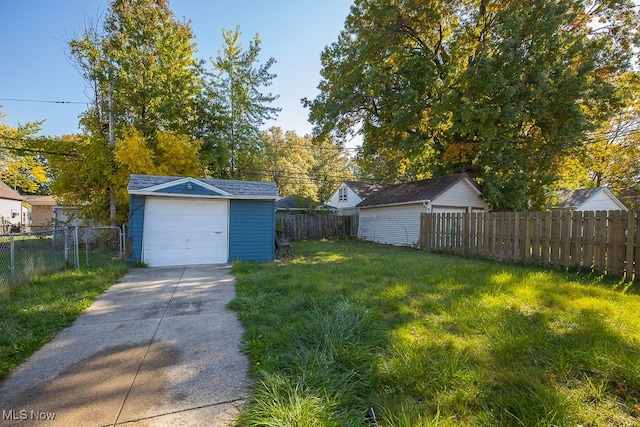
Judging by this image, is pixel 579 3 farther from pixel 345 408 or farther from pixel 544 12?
pixel 345 408

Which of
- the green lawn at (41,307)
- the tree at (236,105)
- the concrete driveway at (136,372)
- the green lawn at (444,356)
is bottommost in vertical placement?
the concrete driveway at (136,372)

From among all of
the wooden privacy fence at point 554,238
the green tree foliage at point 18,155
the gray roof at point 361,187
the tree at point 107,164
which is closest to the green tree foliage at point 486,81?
the wooden privacy fence at point 554,238

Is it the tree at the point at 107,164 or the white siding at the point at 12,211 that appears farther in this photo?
the white siding at the point at 12,211

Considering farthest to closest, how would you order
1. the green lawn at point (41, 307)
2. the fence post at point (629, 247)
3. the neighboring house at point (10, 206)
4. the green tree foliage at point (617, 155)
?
1. the neighboring house at point (10, 206)
2. the green tree foliage at point (617, 155)
3. the fence post at point (629, 247)
4. the green lawn at point (41, 307)

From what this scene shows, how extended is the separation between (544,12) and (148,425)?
17.6 metres

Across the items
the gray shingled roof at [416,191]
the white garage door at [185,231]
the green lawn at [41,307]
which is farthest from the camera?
the gray shingled roof at [416,191]

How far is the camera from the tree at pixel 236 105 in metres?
14.9

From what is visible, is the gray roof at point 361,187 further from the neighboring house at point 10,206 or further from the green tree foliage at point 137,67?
the neighboring house at point 10,206

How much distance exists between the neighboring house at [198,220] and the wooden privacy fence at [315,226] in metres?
5.55

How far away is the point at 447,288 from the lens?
5078mm

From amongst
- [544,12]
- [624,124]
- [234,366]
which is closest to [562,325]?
[234,366]

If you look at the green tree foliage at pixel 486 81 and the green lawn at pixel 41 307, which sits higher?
the green tree foliage at pixel 486 81

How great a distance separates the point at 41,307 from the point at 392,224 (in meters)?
13.6

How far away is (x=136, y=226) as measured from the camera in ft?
26.9
